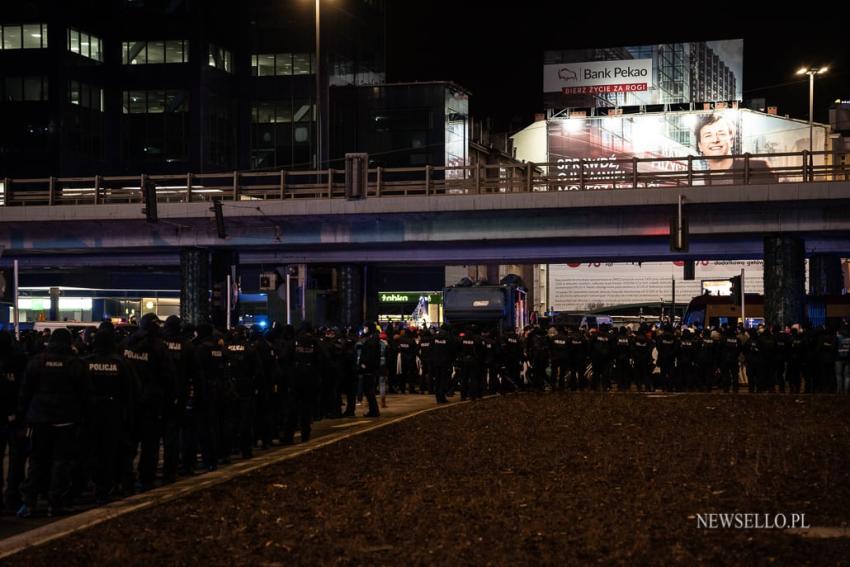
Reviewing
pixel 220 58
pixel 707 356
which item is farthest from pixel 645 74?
pixel 707 356

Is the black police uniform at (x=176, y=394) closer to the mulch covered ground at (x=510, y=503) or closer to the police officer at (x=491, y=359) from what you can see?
the mulch covered ground at (x=510, y=503)

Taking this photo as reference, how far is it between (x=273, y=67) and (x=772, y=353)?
64884 mm

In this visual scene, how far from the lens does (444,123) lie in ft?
271

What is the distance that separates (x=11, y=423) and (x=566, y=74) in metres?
92.4

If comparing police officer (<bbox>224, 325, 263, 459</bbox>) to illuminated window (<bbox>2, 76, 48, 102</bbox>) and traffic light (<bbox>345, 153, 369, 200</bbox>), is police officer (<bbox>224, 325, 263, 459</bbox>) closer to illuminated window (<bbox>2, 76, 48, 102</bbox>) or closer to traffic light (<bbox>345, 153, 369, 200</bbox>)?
traffic light (<bbox>345, 153, 369, 200</bbox>)

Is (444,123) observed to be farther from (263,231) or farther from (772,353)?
(772,353)

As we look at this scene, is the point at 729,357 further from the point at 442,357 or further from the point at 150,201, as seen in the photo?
the point at 150,201

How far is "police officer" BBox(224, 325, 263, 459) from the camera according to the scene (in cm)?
1449

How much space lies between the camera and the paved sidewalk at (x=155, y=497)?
989 cm

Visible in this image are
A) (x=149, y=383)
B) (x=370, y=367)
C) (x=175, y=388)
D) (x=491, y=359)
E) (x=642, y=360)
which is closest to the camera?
(x=149, y=383)

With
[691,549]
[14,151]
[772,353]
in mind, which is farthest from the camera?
[14,151]

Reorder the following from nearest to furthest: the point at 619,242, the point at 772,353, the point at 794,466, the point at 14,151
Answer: the point at 794,466, the point at 772,353, the point at 619,242, the point at 14,151

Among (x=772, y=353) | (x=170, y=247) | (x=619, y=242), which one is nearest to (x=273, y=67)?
(x=170, y=247)

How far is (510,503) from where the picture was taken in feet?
35.8
